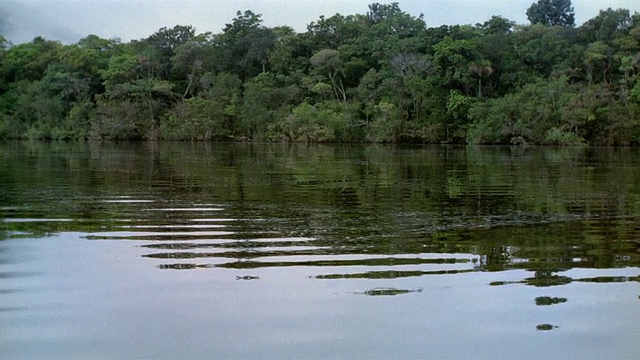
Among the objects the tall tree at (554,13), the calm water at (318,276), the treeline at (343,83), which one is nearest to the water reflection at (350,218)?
the calm water at (318,276)

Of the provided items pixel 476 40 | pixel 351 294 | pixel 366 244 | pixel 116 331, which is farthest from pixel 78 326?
pixel 476 40

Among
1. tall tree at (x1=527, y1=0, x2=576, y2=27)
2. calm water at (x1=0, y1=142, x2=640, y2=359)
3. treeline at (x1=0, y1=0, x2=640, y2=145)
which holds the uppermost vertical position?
tall tree at (x1=527, y1=0, x2=576, y2=27)

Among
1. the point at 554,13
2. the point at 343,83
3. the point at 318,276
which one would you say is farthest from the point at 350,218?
the point at 554,13

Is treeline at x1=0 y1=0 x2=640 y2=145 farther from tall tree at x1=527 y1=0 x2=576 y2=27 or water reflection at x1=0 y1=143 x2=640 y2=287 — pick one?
water reflection at x1=0 y1=143 x2=640 y2=287

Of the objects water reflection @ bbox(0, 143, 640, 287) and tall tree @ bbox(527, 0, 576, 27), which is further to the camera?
tall tree @ bbox(527, 0, 576, 27)

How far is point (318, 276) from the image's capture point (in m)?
6.03


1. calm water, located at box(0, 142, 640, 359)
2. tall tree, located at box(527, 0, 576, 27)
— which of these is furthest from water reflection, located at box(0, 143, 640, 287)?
tall tree, located at box(527, 0, 576, 27)

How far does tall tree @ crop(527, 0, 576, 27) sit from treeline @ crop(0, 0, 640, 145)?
1305 cm

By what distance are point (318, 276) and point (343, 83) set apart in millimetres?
50238

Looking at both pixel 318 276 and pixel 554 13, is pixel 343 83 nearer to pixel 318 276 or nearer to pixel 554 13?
pixel 554 13

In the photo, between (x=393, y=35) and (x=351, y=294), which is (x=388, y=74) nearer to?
(x=393, y=35)

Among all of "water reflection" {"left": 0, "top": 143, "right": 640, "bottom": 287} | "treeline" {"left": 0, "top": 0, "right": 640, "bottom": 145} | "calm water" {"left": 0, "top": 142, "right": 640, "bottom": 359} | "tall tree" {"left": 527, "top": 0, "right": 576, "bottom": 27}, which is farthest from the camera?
"tall tree" {"left": 527, "top": 0, "right": 576, "bottom": 27}

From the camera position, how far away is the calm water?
171 inches

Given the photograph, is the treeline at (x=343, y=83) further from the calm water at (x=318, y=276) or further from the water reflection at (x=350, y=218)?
the calm water at (x=318, y=276)
